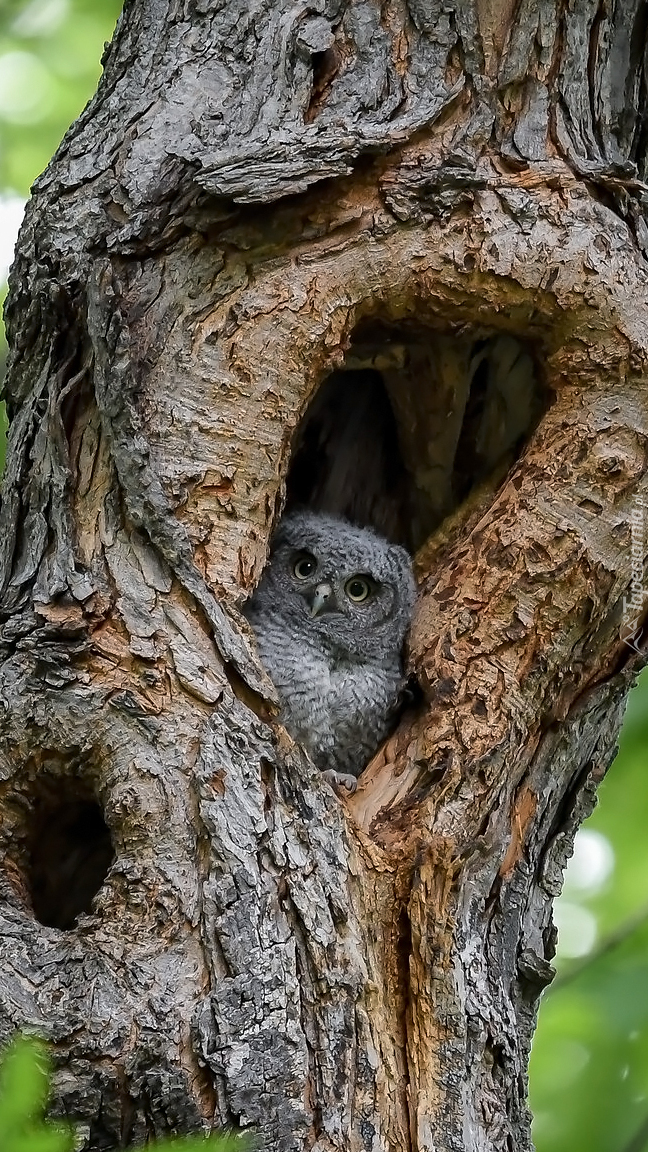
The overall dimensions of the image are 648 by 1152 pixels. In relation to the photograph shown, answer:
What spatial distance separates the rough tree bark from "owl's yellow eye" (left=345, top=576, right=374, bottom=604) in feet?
1.63

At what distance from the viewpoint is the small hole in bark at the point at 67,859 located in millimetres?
2744

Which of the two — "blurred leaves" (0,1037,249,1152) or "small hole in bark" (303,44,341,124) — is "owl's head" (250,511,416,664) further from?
"blurred leaves" (0,1037,249,1152)

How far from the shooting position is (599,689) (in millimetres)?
2938

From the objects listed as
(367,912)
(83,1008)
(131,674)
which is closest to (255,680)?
(131,674)

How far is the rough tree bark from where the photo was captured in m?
2.37

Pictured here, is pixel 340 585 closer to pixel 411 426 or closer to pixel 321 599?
pixel 321 599

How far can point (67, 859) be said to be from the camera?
283cm

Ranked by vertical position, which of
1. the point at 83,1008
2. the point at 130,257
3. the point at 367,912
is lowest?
the point at 83,1008

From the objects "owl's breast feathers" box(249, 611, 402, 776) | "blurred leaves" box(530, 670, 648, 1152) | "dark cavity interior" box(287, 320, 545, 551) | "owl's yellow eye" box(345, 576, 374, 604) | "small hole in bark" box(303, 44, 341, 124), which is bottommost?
"blurred leaves" box(530, 670, 648, 1152)

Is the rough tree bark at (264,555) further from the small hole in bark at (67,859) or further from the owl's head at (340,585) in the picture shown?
the owl's head at (340,585)

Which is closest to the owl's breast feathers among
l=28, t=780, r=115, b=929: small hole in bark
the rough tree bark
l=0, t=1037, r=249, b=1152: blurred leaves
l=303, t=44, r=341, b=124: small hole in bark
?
the rough tree bark

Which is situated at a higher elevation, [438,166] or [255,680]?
[438,166]

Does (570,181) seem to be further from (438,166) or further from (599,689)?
(599,689)

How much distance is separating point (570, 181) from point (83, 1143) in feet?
7.92
